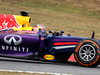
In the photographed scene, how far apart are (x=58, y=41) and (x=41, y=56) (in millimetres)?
555

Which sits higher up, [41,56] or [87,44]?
[87,44]

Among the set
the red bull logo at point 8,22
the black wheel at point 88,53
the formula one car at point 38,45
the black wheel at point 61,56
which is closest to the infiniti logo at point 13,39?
the formula one car at point 38,45

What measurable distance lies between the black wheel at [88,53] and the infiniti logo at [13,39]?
140 cm

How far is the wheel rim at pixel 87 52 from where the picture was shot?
5.25 m

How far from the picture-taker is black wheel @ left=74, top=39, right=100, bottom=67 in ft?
17.1

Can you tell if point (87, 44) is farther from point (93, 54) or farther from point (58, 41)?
point (58, 41)

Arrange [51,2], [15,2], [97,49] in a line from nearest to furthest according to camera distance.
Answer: [97,49], [15,2], [51,2]

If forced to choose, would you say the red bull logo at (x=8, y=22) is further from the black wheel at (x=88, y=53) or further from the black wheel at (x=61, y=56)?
the black wheel at (x=88, y=53)

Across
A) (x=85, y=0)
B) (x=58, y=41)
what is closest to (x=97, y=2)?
(x=85, y=0)

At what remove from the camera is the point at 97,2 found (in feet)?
93.2

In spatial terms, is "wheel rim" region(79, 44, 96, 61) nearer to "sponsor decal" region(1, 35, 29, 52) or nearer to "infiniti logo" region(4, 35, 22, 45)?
"sponsor decal" region(1, 35, 29, 52)

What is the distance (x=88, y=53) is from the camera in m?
5.27

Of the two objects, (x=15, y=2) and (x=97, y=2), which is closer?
(x=15, y=2)

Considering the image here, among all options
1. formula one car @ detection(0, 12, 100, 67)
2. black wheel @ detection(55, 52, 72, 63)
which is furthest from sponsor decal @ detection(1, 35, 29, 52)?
black wheel @ detection(55, 52, 72, 63)
